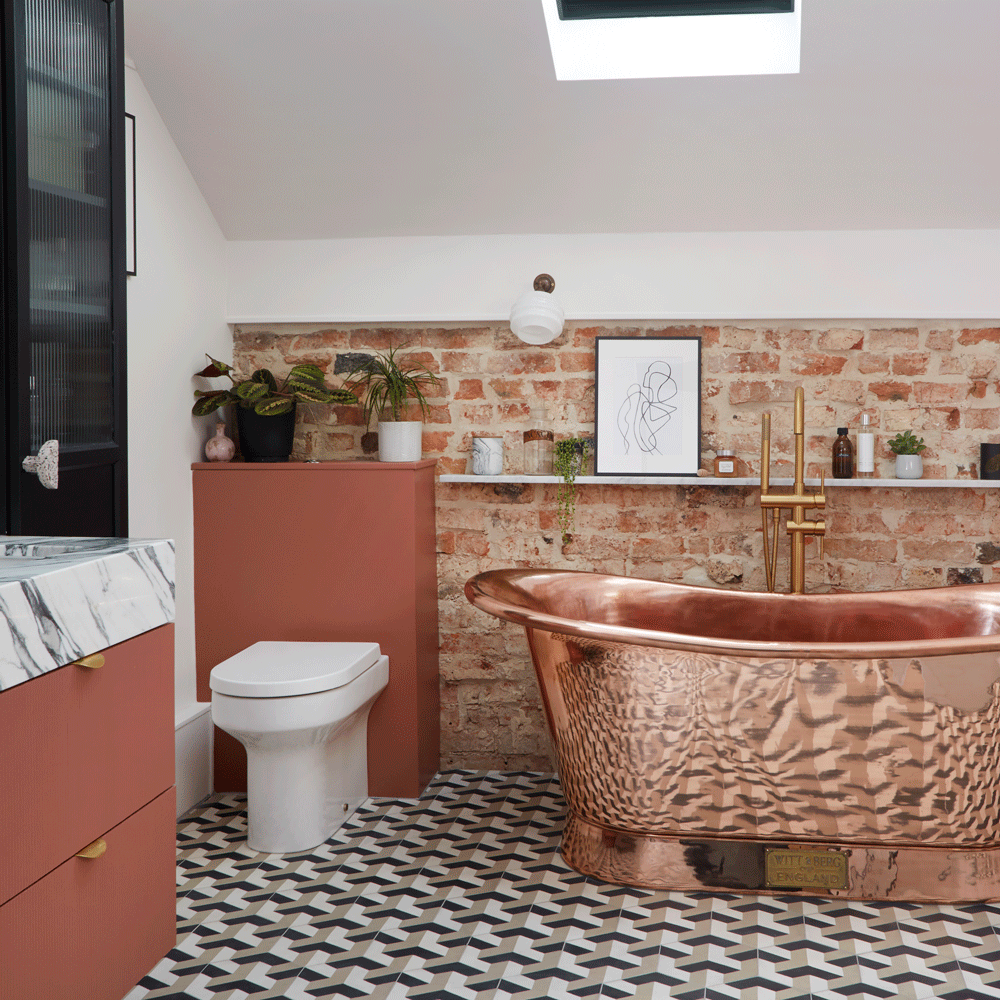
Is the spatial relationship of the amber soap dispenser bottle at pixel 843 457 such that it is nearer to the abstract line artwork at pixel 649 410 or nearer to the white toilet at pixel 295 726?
the abstract line artwork at pixel 649 410

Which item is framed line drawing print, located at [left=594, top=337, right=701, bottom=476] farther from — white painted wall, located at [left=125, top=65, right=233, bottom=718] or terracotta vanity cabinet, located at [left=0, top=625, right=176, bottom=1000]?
terracotta vanity cabinet, located at [left=0, top=625, right=176, bottom=1000]

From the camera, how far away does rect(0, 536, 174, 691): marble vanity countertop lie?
4.16 feet

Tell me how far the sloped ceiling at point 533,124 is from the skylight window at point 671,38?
41 mm

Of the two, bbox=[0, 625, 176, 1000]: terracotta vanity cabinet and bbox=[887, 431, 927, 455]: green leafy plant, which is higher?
bbox=[887, 431, 927, 455]: green leafy plant

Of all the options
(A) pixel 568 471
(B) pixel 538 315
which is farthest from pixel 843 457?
(B) pixel 538 315

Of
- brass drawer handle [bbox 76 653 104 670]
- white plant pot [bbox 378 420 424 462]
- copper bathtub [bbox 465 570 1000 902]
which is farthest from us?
white plant pot [bbox 378 420 424 462]

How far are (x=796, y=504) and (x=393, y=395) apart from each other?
140 cm

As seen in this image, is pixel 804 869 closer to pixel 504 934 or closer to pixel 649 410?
pixel 504 934

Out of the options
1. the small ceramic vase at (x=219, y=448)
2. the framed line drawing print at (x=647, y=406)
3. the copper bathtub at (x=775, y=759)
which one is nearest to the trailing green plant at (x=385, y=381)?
the small ceramic vase at (x=219, y=448)

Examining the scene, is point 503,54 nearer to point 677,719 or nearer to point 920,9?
point 920,9

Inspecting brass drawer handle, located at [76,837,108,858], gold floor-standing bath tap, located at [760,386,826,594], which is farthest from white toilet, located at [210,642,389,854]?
gold floor-standing bath tap, located at [760,386,826,594]

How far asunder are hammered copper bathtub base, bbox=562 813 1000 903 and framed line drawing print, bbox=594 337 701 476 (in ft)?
4.28

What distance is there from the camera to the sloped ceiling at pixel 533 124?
262 centimetres

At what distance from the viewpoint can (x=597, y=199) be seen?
126 inches
